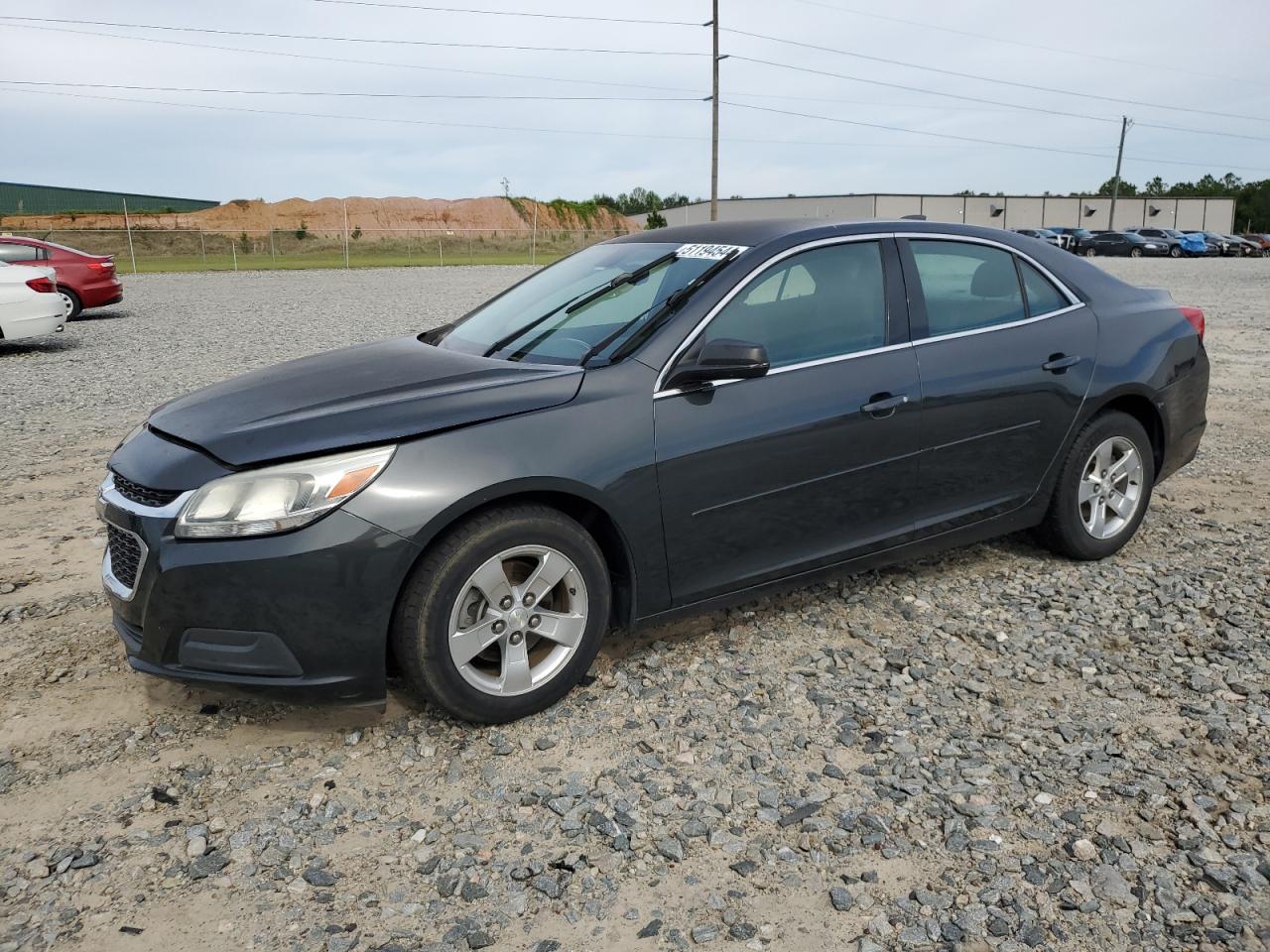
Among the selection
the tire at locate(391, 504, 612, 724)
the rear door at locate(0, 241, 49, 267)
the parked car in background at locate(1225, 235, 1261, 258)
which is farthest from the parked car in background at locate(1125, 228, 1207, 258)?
the tire at locate(391, 504, 612, 724)

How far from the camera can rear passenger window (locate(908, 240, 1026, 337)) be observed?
4.37 meters

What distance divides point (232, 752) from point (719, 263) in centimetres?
253

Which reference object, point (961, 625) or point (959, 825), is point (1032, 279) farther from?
point (959, 825)

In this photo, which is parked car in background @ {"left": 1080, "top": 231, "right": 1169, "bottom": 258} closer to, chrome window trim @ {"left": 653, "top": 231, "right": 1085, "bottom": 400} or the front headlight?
chrome window trim @ {"left": 653, "top": 231, "right": 1085, "bottom": 400}

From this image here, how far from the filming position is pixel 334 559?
3.06 meters

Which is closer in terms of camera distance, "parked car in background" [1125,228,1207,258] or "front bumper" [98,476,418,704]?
"front bumper" [98,476,418,704]

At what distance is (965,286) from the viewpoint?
4.51 meters

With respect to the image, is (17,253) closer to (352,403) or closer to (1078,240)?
(352,403)

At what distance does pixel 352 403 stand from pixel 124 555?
0.91 metres

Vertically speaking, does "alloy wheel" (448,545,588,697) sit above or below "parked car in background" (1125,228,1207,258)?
below

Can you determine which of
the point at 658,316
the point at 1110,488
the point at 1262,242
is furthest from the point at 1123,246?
the point at 658,316

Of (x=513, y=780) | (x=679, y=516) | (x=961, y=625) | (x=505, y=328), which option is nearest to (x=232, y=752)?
(x=513, y=780)

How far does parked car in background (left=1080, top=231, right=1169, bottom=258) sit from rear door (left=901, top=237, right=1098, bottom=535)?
1934 inches

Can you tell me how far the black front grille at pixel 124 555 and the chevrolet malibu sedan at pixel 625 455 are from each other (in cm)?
1
